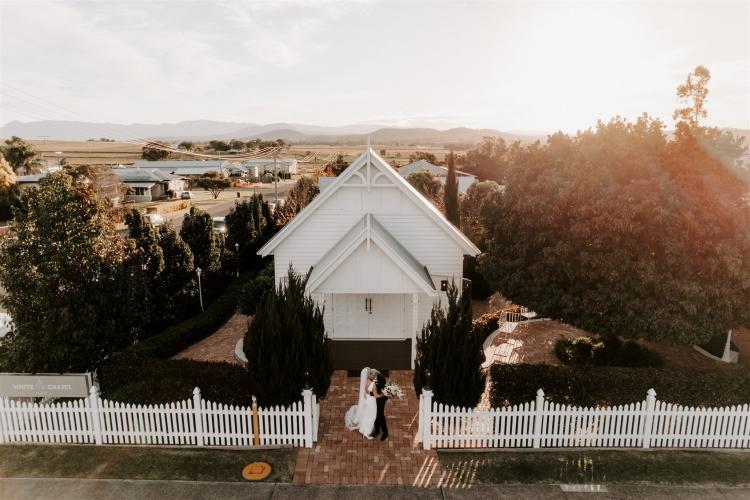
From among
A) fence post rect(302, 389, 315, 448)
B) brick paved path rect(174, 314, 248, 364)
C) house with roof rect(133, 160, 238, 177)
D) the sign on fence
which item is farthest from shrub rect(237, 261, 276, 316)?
house with roof rect(133, 160, 238, 177)

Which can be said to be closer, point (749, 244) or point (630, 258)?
point (749, 244)

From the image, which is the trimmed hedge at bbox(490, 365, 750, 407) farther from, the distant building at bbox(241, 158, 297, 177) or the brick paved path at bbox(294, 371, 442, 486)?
the distant building at bbox(241, 158, 297, 177)

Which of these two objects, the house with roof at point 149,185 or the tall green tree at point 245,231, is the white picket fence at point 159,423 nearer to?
the tall green tree at point 245,231

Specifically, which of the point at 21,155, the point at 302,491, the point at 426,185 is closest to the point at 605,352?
the point at 302,491

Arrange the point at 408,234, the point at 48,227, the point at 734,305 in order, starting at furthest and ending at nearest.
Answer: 1. the point at 408,234
2. the point at 734,305
3. the point at 48,227

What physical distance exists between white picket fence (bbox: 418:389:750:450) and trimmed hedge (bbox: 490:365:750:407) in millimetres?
398

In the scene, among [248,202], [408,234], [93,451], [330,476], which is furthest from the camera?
[248,202]

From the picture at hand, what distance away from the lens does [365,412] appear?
1243cm

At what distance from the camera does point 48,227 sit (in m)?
12.9

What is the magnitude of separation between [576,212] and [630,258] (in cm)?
224

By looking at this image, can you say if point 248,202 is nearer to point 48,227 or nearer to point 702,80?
point 48,227

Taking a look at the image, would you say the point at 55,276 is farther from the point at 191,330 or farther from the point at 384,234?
the point at 384,234

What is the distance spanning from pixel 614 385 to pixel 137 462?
12884 mm

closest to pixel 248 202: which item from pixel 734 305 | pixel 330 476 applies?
pixel 330 476
